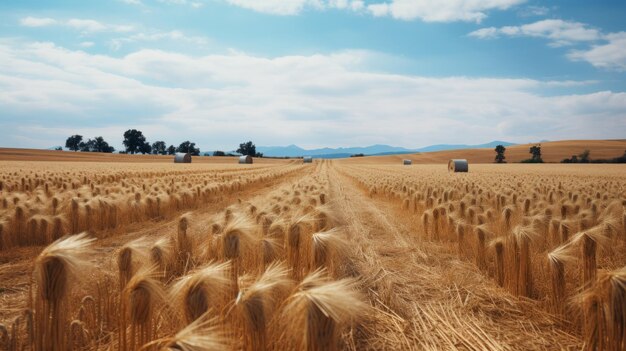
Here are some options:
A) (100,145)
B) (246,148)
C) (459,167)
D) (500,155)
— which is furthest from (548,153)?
(100,145)

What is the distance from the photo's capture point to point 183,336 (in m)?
1.75

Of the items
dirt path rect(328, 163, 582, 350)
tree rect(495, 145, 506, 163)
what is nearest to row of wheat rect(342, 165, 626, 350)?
dirt path rect(328, 163, 582, 350)

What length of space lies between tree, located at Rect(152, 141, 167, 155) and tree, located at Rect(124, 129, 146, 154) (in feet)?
75.6

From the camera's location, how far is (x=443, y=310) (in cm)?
392

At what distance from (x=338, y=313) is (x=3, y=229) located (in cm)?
755

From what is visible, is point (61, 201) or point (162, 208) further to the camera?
point (162, 208)

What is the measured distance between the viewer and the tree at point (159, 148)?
150 meters

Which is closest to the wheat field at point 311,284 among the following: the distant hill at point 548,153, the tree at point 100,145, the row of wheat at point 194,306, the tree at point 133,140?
the row of wheat at point 194,306

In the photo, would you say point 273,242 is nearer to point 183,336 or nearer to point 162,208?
point 183,336

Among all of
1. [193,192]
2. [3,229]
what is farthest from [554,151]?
[3,229]

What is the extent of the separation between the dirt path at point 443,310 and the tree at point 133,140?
133634 millimetres

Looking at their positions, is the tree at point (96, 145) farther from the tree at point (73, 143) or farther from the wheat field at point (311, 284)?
the wheat field at point (311, 284)

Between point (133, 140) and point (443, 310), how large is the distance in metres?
137

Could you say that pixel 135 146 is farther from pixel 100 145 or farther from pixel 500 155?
pixel 500 155
